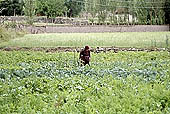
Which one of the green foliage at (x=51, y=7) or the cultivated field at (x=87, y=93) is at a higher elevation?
the green foliage at (x=51, y=7)

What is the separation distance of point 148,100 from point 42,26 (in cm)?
2440

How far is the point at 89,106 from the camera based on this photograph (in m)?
5.15

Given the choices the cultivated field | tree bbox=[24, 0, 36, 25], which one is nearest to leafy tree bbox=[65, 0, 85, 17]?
tree bbox=[24, 0, 36, 25]

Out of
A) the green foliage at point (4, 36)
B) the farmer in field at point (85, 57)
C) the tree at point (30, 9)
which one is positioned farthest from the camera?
the tree at point (30, 9)

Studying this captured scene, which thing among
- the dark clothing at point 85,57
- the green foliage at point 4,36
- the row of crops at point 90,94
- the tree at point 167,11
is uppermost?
the tree at point 167,11

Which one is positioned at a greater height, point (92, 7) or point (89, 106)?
point (92, 7)

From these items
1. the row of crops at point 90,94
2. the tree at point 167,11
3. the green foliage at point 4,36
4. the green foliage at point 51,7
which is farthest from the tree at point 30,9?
the row of crops at point 90,94

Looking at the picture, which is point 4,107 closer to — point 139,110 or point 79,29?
point 139,110

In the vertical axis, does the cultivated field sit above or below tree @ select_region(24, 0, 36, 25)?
below

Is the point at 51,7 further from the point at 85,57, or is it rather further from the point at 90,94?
the point at 90,94

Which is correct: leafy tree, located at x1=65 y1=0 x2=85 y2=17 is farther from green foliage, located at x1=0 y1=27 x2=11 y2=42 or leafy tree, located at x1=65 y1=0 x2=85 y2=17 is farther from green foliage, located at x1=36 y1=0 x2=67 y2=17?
green foliage, located at x1=0 y1=27 x2=11 y2=42

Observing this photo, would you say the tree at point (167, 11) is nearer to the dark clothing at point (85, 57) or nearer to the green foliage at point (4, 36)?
the green foliage at point (4, 36)

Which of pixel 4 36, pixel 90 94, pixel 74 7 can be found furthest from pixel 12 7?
pixel 90 94

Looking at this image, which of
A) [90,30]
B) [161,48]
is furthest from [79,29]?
[161,48]
